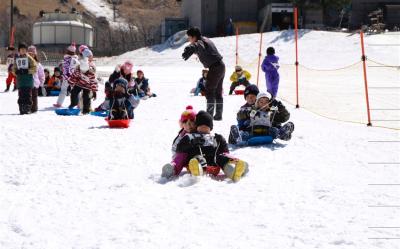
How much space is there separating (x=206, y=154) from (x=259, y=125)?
213 cm

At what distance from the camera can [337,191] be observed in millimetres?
5555

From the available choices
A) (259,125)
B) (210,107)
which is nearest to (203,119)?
(259,125)

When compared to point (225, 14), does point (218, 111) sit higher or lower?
lower

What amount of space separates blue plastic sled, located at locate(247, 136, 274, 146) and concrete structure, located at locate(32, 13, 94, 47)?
49724 millimetres

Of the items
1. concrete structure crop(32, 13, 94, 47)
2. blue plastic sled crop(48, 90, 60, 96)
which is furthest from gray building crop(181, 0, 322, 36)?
blue plastic sled crop(48, 90, 60, 96)

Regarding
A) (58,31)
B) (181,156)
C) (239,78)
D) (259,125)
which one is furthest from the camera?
(58,31)

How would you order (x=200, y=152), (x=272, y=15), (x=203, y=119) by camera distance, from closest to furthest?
(x=200, y=152), (x=203, y=119), (x=272, y=15)

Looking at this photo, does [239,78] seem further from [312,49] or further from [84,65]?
[312,49]

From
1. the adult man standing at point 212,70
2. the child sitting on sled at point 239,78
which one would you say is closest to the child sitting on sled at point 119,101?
the adult man standing at point 212,70

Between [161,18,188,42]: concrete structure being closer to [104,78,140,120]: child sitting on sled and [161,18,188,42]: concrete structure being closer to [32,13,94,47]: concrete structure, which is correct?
[32,13,94,47]: concrete structure

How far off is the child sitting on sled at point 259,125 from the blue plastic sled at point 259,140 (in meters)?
0.08

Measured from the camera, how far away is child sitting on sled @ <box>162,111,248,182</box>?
6.09 m

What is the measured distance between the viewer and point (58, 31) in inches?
2162

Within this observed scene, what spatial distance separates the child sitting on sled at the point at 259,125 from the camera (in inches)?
328
